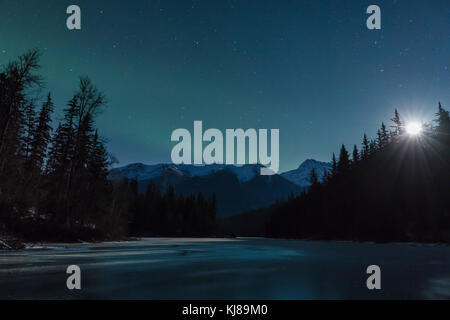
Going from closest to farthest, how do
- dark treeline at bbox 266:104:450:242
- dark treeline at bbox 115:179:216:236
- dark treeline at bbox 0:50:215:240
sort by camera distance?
dark treeline at bbox 0:50:215:240, dark treeline at bbox 266:104:450:242, dark treeline at bbox 115:179:216:236

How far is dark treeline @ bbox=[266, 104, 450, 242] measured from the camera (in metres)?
40.4

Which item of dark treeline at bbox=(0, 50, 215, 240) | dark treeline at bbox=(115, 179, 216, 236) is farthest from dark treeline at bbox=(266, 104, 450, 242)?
dark treeline at bbox=(115, 179, 216, 236)

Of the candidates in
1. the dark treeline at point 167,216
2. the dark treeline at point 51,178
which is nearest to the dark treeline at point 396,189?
the dark treeline at point 51,178

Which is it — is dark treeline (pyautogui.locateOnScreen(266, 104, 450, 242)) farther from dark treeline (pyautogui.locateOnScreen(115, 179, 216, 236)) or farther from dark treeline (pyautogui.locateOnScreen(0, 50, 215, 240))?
dark treeline (pyautogui.locateOnScreen(115, 179, 216, 236))

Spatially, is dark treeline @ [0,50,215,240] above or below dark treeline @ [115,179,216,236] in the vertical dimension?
above

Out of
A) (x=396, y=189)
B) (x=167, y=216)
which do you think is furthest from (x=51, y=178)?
(x=167, y=216)

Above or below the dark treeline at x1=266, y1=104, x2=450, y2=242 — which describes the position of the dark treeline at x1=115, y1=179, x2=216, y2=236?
below

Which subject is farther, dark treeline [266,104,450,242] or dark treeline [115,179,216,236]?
dark treeline [115,179,216,236]

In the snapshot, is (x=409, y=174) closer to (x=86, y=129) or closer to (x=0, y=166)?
(x=86, y=129)

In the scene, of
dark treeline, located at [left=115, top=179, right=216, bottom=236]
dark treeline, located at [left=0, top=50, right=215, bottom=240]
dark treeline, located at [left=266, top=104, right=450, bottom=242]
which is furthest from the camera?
dark treeline, located at [left=115, top=179, right=216, bottom=236]

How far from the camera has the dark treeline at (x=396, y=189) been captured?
133 ft

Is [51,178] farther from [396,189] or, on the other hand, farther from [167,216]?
[167,216]
